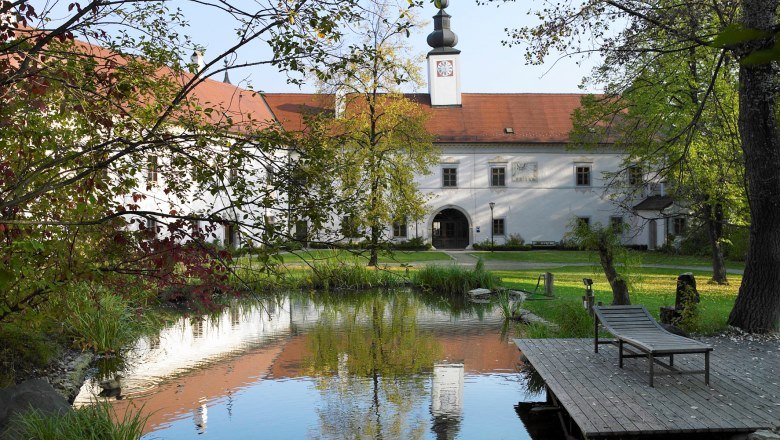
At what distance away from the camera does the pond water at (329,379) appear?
7.79 m

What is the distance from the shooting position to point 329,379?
9.84m

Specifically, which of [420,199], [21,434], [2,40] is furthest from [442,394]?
[420,199]

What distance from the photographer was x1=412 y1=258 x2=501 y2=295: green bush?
1980 cm

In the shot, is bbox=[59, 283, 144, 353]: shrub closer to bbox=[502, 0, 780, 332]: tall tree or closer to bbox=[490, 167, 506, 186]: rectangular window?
bbox=[502, 0, 780, 332]: tall tree

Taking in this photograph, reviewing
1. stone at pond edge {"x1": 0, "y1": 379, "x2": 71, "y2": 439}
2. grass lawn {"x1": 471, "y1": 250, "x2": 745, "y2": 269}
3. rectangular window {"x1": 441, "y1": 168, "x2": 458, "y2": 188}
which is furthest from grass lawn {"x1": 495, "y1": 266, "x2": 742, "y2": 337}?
rectangular window {"x1": 441, "y1": 168, "x2": 458, "y2": 188}

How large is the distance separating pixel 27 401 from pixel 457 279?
14560mm

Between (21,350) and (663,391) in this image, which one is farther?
(21,350)

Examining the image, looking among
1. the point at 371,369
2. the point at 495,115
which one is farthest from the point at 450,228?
the point at 371,369

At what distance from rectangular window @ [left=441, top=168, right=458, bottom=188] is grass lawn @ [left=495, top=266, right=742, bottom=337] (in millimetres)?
14045

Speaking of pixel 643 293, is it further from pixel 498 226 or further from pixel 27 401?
pixel 498 226

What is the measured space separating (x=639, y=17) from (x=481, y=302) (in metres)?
9.57

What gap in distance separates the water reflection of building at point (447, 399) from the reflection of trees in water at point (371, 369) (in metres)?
0.16

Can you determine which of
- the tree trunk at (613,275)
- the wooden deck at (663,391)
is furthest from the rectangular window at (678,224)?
the wooden deck at (663,391)

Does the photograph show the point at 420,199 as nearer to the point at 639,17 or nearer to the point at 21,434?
the point at 639,17
